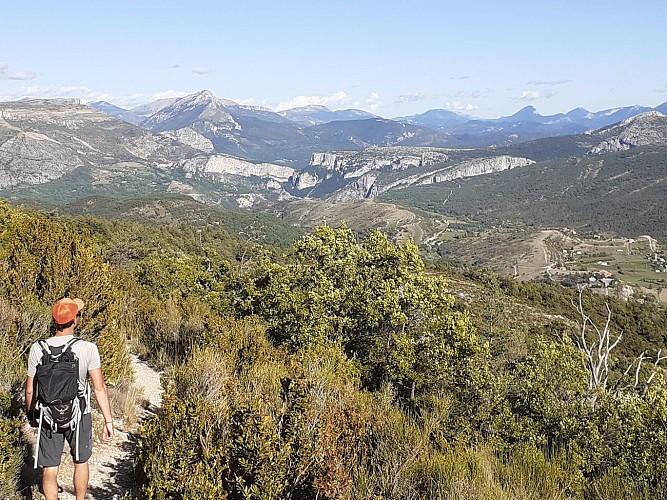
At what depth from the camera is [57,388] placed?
5273mm

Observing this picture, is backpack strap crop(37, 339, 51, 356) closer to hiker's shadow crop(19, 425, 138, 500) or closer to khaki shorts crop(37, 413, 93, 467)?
khaki shorts crop(37, 413, 93, 467)

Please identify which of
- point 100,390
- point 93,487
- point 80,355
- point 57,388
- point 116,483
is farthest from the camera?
point 116,483

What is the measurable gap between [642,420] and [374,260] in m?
10.9

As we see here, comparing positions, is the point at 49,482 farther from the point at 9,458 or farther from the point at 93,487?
the point at 93,487

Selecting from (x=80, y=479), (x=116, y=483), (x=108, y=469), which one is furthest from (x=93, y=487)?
(x=80, y=479)

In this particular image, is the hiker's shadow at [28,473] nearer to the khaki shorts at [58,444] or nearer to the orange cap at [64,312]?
the khaki shorts at [58,444]

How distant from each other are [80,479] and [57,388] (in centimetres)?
119

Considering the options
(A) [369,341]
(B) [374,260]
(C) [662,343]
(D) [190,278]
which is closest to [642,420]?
(A) [369,341]

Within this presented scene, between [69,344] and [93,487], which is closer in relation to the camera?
[69,344]

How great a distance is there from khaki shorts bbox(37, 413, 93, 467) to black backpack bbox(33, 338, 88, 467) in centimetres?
11

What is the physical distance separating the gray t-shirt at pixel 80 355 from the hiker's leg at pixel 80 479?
65 centimetres

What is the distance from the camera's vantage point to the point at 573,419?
12.9m

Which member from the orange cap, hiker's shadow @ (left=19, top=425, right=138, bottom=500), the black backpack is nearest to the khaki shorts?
the black backpack

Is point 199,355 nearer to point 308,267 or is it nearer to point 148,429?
→ point 148,429
